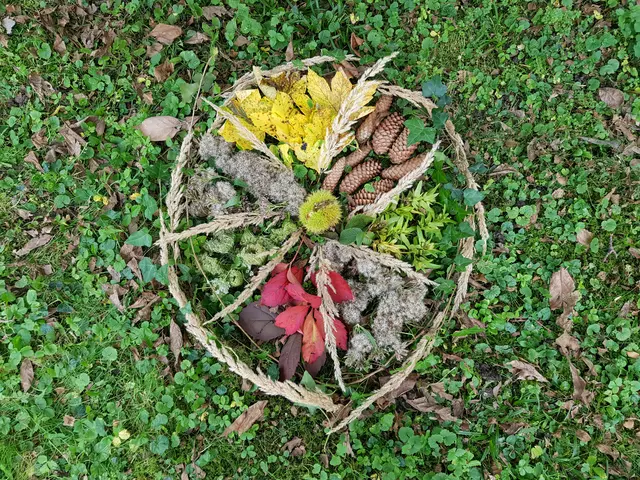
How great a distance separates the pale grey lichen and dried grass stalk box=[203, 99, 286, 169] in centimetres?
4

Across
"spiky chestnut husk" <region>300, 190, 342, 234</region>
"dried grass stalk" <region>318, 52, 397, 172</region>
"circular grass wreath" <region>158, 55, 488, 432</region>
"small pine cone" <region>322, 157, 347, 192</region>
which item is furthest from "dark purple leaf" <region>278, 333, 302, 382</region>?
"dried grass stalk" <region>318, 52, 397, 172</region>

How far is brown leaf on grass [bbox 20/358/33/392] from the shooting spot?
2865 millimetres

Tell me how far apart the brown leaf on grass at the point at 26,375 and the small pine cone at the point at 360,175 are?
2086 millimetres

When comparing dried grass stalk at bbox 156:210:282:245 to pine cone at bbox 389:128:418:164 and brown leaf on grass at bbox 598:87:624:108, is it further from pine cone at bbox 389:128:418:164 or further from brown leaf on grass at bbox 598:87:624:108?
brown leaf on grass at bbox 598:87:624:108

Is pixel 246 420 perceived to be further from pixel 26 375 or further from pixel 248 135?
pixel 248 135

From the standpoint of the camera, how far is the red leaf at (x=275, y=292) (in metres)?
2.52

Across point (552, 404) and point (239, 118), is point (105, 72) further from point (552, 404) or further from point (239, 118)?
point (552, 404)

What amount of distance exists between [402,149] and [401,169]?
106 millimetres

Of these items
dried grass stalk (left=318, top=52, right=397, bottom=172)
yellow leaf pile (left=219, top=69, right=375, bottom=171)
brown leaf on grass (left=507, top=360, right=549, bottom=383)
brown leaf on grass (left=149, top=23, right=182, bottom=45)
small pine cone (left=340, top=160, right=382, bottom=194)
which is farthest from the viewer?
brown leaf on grass (left=149, top=23, right=182, bottom=45)

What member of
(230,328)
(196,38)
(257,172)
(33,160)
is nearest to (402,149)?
(257,172)

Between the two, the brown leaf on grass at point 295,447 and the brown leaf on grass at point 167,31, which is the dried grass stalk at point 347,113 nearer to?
the brown leaf on grass at point 167,31

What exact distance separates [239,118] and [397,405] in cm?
182

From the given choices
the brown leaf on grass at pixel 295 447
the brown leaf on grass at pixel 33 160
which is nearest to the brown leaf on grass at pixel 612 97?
the brown leaf on grass at pixel 295 447

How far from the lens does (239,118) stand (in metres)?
2.65
